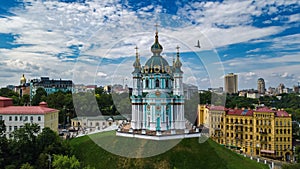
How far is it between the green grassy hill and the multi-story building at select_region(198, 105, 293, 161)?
10.4 m

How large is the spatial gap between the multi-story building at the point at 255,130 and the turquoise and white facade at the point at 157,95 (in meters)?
12.4

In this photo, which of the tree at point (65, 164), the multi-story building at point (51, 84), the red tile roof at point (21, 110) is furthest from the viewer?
the multi-story building at point (51, 84)

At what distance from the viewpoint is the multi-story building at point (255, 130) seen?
1453 inches

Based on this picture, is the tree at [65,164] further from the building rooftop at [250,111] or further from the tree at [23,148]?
the building rooftop at [250,111]

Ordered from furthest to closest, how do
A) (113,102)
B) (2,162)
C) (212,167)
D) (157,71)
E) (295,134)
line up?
(113,102) → (295,134) → (157,71) → (2,162) → (212,167)

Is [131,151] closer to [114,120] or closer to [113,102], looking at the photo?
[114,120]

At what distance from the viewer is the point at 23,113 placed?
34.0 metres

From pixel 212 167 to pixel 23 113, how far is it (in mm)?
23231

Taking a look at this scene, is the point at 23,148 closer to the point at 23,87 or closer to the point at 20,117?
the point at 20,117

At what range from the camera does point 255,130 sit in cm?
3828

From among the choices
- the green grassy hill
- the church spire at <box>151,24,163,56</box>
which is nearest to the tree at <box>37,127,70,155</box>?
the green grassy hill

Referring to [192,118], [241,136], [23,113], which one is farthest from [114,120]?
[241,136]

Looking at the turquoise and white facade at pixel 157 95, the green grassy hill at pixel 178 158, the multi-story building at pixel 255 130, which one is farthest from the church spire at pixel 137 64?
the multi-story building at pixel 255 130

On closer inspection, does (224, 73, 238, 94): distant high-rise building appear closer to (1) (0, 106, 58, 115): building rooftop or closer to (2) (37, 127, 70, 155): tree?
(1) (0, 106, 58, 115): building rooftop
